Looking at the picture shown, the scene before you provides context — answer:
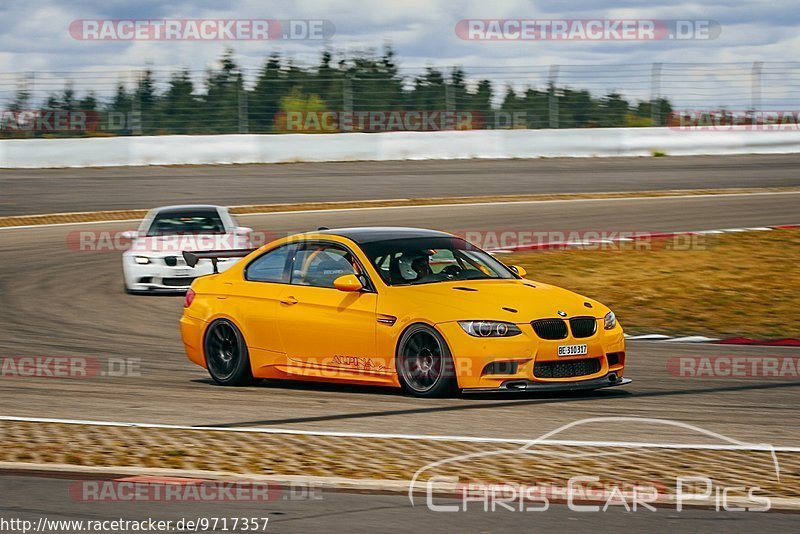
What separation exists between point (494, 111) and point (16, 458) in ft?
92.0

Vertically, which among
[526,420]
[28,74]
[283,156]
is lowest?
[526,420]

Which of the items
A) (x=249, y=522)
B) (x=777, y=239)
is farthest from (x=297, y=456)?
(x=777, y=239)

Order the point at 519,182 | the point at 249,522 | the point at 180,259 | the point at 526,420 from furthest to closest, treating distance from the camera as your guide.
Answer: the point at 519,182, the point at 180,259, the point at 526,420, the point at 249,522

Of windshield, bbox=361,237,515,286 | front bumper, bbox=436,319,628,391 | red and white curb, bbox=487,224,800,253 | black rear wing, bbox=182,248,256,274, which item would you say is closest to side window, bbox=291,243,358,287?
windshield, bbox=361,237,515,286

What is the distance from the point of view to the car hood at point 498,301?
939cm

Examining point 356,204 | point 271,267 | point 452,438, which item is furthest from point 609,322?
point 356,204

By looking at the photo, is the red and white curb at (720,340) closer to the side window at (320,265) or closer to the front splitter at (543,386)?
the front splitter at (543,386)

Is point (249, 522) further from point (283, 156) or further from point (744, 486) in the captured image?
point (283, 156)

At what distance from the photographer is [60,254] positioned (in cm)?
2130

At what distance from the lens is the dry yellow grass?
14.6 m

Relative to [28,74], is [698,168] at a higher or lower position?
lower

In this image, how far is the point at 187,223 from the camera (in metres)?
18.6

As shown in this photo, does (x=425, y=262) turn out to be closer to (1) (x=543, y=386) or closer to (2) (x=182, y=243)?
(1) (x=543, y=386)

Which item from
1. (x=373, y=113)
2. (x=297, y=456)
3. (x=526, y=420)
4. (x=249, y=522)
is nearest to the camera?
(x=249, y=522)
